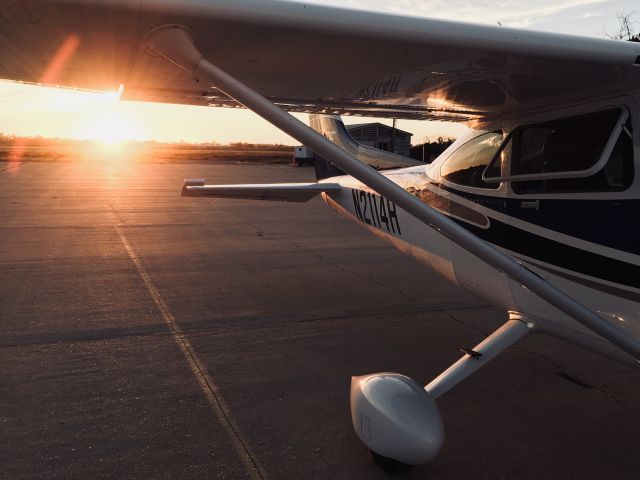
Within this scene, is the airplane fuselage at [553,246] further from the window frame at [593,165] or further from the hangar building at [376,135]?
the hangar building at [376,135]

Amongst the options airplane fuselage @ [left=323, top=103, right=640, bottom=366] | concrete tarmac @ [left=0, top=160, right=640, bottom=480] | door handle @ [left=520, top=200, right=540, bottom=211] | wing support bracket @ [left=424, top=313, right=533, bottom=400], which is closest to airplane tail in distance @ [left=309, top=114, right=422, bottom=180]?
concrete tarmac @ [left=0, top=160, right=640, bottom=480]

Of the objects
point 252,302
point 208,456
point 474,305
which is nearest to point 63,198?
point 252,302

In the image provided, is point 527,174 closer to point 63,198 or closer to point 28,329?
point 28,329

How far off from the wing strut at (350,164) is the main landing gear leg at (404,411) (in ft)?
2.21

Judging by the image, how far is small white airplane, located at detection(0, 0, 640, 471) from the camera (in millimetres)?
2455

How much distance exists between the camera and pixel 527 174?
3.34 metres

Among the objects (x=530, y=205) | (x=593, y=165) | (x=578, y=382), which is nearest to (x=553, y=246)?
(x=530, y=205)

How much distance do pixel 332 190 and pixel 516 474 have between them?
376 cm

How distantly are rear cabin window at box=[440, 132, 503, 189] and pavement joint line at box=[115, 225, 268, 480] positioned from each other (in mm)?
2021

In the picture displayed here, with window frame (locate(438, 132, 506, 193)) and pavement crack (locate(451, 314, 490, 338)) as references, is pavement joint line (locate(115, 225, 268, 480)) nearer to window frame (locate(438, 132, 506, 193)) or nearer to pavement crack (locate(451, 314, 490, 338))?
window frame (locate(438, 132, 506, 193))

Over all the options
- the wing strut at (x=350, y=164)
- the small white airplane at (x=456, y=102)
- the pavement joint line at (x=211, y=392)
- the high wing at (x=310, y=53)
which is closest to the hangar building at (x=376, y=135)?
the pavement joint line at (x=211, y=392)

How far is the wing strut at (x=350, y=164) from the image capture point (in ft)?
7.95

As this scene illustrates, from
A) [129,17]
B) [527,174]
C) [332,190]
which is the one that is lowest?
[332,190]

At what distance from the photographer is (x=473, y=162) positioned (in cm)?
390
